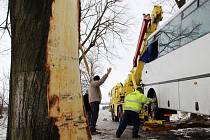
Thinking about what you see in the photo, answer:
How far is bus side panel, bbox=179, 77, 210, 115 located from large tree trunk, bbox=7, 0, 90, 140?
192 inches

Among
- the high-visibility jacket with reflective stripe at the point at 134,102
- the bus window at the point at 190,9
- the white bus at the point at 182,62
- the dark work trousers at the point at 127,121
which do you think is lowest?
the dark work trousers at the point at 127,121

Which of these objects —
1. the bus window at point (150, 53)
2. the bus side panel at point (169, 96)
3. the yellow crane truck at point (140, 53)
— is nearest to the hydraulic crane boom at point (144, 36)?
the yellow crane truck at point (140, 53)

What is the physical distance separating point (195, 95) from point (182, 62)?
4.96 feet

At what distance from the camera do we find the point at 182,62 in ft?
32.5

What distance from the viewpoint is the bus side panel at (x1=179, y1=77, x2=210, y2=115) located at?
7.94m

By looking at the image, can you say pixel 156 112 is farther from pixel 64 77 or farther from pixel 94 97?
pixel 64 77

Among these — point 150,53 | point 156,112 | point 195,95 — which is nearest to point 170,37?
point 150,53

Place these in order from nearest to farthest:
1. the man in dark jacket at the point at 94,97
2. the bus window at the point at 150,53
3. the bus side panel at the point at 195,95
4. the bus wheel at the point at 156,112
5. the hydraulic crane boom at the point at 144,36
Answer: the bus side panel at the point at 195,95 < the man in dark jacket at the point at 94,97 < the bus wheel at the point at 156,112 < the bus window at the point at 150,53 < the hydraulic crane boom at the point at 144,36

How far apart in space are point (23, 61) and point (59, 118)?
0.62 m

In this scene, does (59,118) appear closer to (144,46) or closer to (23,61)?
(23,61)

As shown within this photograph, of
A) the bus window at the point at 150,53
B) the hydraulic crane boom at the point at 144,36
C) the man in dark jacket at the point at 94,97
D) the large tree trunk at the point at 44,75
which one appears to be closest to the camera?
the large tree trunk at the point at 44,75

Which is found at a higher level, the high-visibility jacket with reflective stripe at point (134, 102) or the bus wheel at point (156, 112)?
the high-visibility jacket with reflective stripe at point (134, 102)

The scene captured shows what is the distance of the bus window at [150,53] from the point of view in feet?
44.1

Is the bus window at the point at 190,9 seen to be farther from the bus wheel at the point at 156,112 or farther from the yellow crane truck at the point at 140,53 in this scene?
the yellow crane truck at the point at 140,53
